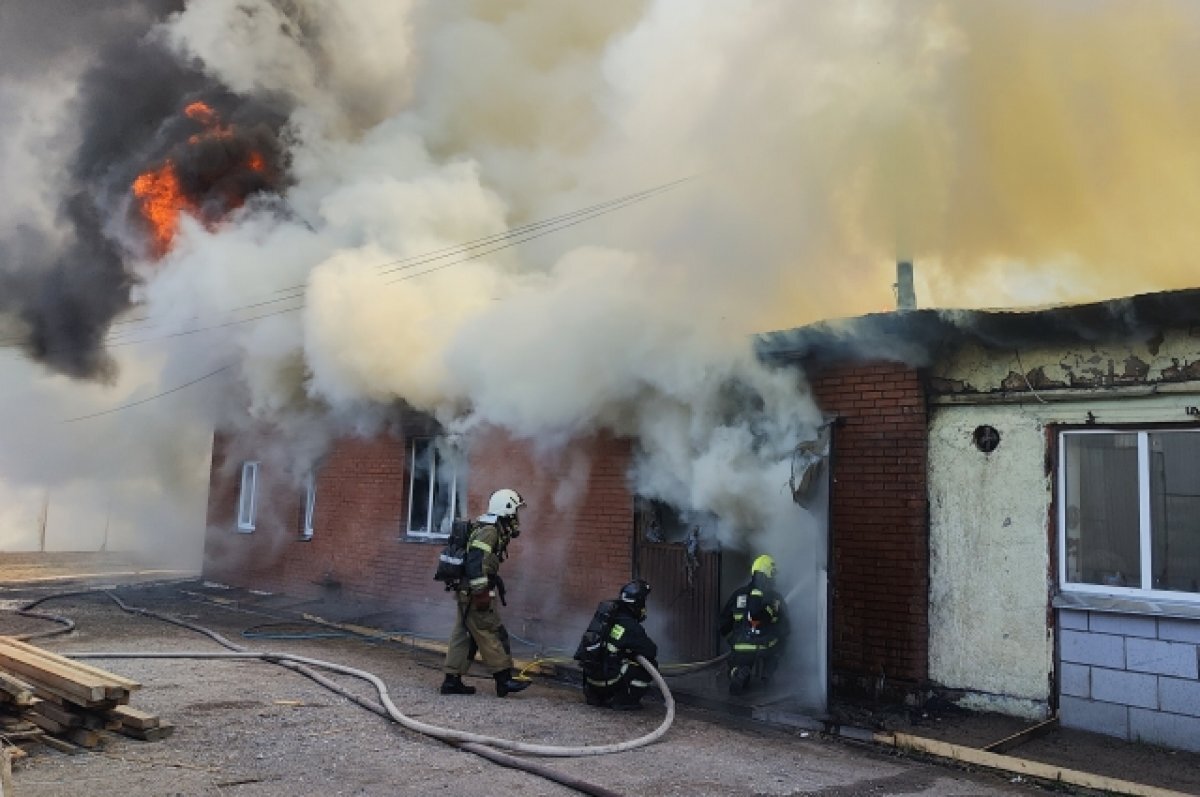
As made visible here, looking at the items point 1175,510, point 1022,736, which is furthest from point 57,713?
point 1175,510

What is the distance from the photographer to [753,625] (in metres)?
6.94

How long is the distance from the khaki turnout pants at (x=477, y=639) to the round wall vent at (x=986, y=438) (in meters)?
3.83

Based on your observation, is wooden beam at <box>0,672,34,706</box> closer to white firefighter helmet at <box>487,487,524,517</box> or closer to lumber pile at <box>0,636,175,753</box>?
lumber pile at <box>0,636,175,753</box>

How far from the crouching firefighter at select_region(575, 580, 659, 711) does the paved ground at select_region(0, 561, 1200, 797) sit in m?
0.19

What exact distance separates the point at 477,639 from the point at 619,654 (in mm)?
1119

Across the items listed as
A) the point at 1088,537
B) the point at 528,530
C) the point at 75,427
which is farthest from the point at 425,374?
the point at 75,427

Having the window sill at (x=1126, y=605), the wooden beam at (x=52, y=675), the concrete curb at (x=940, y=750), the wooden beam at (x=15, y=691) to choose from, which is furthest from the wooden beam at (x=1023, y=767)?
the wooden beam at (x=15, y=691)

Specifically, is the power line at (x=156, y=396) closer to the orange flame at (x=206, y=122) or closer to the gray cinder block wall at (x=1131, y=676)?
the orange flame at (x=206, y=122)

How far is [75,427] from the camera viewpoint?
77.8ft

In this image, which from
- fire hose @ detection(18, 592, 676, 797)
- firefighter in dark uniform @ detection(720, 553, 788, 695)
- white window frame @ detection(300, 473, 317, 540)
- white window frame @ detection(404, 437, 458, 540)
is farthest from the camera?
white window frame @ detection(300, 473, 317, 540)

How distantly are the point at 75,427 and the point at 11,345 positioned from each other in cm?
365

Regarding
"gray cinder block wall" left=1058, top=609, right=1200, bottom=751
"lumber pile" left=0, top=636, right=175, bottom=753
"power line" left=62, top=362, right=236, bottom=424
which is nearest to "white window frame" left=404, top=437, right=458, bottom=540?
"power line" left=62, top=362, right=236, bottom=424

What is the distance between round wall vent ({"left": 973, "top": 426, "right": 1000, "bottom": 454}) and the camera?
6469 mm

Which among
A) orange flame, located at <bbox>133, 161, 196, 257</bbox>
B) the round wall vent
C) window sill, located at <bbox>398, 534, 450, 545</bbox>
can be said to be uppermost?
orange flame, located at <bbox>133, 161, 196, 257</bbox>
